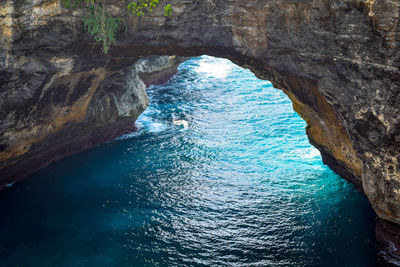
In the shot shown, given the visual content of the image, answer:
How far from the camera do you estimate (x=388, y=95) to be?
24.3 ft

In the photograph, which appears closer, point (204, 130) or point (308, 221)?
point (308, 221)

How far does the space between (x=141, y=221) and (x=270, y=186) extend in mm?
4410

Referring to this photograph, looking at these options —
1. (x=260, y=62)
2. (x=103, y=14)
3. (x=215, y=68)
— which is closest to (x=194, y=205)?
(x=260, y=62)

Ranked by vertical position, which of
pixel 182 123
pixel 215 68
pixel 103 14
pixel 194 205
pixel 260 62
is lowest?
pixel 194 205

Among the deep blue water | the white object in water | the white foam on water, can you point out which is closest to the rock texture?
the deep blue water

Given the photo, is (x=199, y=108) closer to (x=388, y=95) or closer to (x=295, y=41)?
(x=295, y=41)

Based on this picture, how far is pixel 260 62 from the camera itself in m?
10.5

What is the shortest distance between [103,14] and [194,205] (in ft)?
20.0

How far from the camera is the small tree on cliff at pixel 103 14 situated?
33.6ft

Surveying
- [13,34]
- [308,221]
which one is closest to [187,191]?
[308,221]

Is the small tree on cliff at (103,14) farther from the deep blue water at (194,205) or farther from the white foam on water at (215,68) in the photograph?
the white foam on water at (215,68)

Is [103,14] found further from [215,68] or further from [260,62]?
[215,68]

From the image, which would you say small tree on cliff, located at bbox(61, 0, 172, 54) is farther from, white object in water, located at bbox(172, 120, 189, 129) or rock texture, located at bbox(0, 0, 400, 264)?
white object in water, located at bbox(172, 120, 189, 129)

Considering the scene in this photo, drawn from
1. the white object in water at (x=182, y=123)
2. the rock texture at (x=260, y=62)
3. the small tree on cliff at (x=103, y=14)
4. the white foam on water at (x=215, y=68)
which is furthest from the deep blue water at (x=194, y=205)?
the white foam on water at (x=215, y=68)
